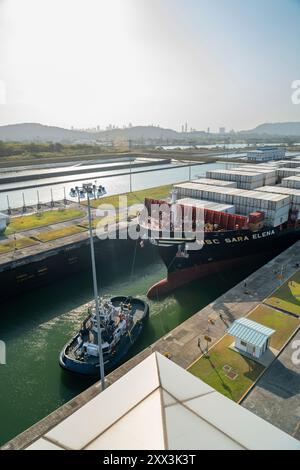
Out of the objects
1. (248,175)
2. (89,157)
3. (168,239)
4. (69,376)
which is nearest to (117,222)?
Answer: (168,239)

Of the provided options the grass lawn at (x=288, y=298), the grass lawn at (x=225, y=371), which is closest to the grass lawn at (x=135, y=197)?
the grass lawn at (x=288, y=298)

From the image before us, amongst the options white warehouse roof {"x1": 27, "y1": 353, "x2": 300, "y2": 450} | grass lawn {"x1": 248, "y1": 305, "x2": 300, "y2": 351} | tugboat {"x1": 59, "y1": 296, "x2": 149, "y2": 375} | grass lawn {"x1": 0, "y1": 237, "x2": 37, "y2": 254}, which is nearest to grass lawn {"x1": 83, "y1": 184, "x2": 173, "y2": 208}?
grass lawn {"x1": 0, "y1": 237, "x2": 37, "y2": 254}

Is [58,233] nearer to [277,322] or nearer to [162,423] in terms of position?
[277,322]

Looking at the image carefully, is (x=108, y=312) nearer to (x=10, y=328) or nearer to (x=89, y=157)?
(x=10, y=328)

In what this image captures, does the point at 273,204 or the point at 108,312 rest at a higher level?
the point at 273,204

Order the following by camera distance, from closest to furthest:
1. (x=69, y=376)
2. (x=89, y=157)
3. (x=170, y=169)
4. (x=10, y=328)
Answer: (x=69, y=376)
(x=10, y=328)
(x=170, y=169)
(x=89, y=157)

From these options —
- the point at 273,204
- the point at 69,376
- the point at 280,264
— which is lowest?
the point at 69,376

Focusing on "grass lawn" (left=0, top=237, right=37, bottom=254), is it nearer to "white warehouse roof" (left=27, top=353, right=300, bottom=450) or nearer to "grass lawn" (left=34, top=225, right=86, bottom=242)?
"grass lawn" (left=34, top=225, right=86, bottom=242)

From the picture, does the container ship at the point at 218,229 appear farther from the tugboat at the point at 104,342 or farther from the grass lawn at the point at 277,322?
the grass lawn at the point at 277,322
